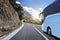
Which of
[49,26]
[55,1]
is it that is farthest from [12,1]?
[49,26]

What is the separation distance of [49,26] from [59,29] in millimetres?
3299

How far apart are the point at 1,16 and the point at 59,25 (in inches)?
691

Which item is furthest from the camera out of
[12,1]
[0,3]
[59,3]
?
[12,1]

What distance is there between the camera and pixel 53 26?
16.0 m

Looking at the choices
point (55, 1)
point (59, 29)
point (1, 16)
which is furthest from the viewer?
point (55, 1)

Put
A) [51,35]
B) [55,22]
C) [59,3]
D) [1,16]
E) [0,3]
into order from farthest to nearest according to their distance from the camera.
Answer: [59,3] → [0,3] → [1,16] → [51,35] → [55,22]

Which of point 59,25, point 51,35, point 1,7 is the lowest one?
point 51,35

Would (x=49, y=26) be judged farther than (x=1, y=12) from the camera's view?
No

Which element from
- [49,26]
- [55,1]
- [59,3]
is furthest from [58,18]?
[55,1]

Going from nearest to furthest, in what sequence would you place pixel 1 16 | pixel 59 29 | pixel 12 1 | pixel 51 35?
1. pixel 59 29
2. pixel 51 35
3. pixel 1 16
4. pixel 12 1

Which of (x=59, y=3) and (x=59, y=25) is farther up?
(x=59, y=3)

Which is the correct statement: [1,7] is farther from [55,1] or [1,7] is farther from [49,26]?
[49,26]

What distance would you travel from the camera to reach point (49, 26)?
17.5 metres

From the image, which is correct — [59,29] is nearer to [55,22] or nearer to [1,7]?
[55,22]
